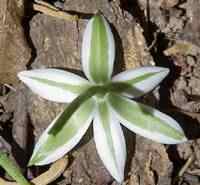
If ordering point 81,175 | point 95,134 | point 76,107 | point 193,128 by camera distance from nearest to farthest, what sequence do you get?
point 76,107 < point 95,134 < point 81,175 < point 193,128

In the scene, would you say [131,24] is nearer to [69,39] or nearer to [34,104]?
[69,39]

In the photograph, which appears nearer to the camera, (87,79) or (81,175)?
(87,79)

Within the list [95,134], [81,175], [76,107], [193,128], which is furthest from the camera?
[193,128]

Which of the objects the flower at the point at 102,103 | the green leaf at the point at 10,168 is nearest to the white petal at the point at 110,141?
the flower at the point at 102,103

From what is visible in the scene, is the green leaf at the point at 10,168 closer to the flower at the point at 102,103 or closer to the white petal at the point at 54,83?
the flower at the point at 102,103

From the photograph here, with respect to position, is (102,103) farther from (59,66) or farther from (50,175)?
(50,175)

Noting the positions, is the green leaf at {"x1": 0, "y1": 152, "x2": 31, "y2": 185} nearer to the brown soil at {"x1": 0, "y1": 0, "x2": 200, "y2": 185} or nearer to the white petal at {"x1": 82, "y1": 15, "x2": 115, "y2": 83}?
the brown soil at {"x1": 0, "y1": 0, "x2": 200, "y2": 185}

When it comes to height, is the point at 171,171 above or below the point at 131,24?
below

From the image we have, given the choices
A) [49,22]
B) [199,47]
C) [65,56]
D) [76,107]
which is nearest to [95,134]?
[76,107]
